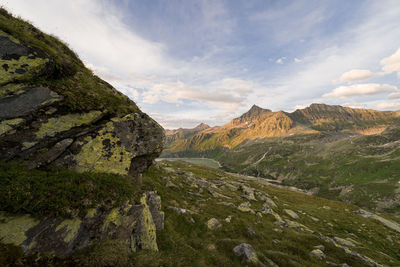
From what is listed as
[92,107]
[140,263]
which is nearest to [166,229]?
[140,263]

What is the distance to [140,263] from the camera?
7.64m

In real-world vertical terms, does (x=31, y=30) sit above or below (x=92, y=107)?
above

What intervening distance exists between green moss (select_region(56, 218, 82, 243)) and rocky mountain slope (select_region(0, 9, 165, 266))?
37 mm

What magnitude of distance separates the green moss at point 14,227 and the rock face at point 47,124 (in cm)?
290

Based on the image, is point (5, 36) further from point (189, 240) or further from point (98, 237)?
point (189, 240)

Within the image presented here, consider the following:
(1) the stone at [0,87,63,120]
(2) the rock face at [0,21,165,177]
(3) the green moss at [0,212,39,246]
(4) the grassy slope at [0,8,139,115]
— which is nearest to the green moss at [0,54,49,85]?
(2) the rock face at [0,21,165,177]

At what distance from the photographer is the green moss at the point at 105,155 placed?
988 cm

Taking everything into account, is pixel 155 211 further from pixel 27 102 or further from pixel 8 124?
pixel 27 102

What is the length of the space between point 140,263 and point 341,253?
23154 mm

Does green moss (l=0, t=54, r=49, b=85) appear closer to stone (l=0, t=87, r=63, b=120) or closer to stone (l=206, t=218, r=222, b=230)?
stone (l=0, t=87, r=63, b=120)

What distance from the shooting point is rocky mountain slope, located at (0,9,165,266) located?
21.1 ft

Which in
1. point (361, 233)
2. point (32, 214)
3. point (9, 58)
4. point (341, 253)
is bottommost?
point (361, 233)

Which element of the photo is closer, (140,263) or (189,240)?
(140,263)

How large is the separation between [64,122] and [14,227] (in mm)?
6060
